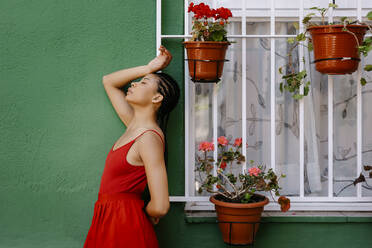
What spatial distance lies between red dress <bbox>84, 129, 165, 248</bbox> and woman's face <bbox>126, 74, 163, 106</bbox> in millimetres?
249

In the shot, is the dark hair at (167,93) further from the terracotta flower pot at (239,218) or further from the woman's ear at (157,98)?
the terracotta flower pot at (239,218)

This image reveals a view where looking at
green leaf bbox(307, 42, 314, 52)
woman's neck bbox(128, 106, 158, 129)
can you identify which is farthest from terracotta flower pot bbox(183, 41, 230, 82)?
green leaf bbox(307, 42, 314, 52)

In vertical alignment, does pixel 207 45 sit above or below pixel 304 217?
above

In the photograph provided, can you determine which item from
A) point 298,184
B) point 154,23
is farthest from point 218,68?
point 298,184

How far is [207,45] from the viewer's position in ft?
8.71

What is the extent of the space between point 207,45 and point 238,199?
908 millimetres

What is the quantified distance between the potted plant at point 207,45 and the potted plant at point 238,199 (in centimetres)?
42

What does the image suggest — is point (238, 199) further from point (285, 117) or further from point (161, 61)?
point (161, 61)

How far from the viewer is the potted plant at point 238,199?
2611mm

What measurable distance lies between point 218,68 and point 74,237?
141 cm

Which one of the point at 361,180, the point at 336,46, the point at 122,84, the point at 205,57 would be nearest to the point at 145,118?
the point at 122,84

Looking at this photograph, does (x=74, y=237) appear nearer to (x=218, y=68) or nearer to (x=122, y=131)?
(x=122, y=131)

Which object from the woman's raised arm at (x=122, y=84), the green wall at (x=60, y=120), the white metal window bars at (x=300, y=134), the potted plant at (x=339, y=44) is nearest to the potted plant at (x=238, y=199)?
the white metal window bars at (x=300, y=134)

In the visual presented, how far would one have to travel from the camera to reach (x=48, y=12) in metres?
2.95
